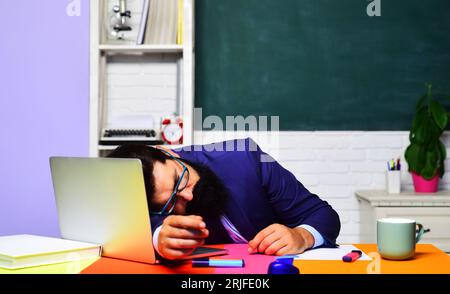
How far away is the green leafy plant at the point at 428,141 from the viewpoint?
2.93 meters

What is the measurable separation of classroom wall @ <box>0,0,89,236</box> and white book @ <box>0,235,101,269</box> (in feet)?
5.29

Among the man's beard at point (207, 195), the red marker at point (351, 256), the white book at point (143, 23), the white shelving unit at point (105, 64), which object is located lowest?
the red marker at point (351, 256)

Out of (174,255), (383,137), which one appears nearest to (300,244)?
(174,255)

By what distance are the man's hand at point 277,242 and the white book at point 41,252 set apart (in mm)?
396

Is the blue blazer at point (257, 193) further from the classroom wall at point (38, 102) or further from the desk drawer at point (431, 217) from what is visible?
the classroom wall at point (38, 102)

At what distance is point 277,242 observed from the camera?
1.40 m

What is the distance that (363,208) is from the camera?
121 inches

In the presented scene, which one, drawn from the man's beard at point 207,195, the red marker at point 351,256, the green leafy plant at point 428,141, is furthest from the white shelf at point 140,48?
the red marker at point 351,256

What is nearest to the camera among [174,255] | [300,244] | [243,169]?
[174,255]

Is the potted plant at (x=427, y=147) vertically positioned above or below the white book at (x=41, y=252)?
above

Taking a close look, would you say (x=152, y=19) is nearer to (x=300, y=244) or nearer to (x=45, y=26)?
(x=45, y=26)

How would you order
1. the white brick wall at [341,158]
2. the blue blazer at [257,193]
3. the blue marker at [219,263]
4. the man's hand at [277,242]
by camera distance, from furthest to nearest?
the white brick wall at [341,158], the blue blazer at [257,193], the man's hand at [277,242], the blue marker at [219,263]

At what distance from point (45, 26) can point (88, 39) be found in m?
0.25

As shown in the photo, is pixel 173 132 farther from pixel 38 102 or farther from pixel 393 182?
pixel 393 182
